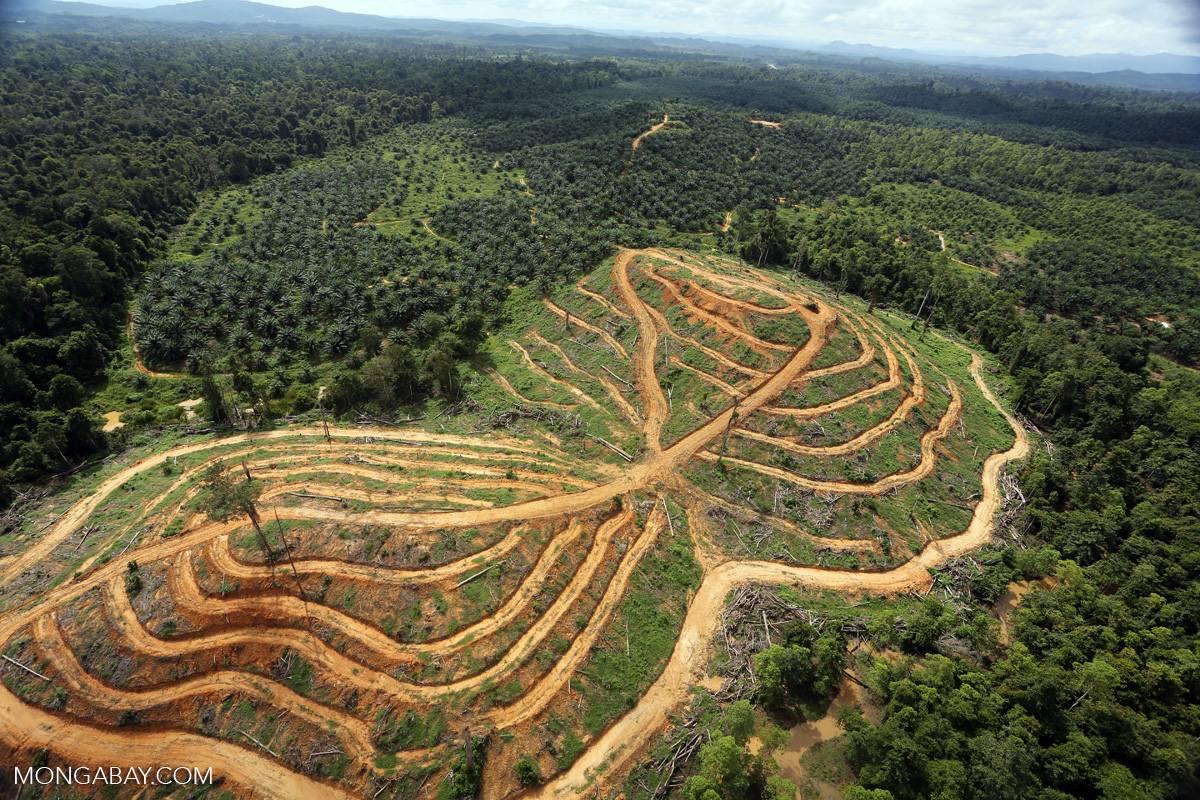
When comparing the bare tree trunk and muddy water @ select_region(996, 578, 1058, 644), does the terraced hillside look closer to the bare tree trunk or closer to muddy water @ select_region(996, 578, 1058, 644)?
muddy water @ select_region(996, 578, 1058, 644)

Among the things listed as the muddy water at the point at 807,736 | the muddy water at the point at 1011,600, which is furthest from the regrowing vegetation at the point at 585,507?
the muddy water at the point at 1011,600

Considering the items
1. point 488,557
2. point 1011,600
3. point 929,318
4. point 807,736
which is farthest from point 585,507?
point 929,318

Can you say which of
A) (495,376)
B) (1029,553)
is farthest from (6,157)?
(1029,553)

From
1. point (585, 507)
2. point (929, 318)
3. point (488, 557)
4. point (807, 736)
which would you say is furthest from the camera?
point (929, 318)

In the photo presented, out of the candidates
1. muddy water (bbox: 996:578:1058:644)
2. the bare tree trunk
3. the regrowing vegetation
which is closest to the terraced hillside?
the regrowing vegetation

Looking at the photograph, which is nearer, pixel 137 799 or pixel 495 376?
pixel 137 799

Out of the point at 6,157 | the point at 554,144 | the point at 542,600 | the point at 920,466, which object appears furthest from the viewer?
the point at 554,144

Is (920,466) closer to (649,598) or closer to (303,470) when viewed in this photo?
(649,598)

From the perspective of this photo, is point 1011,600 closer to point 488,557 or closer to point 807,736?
point 807,736
